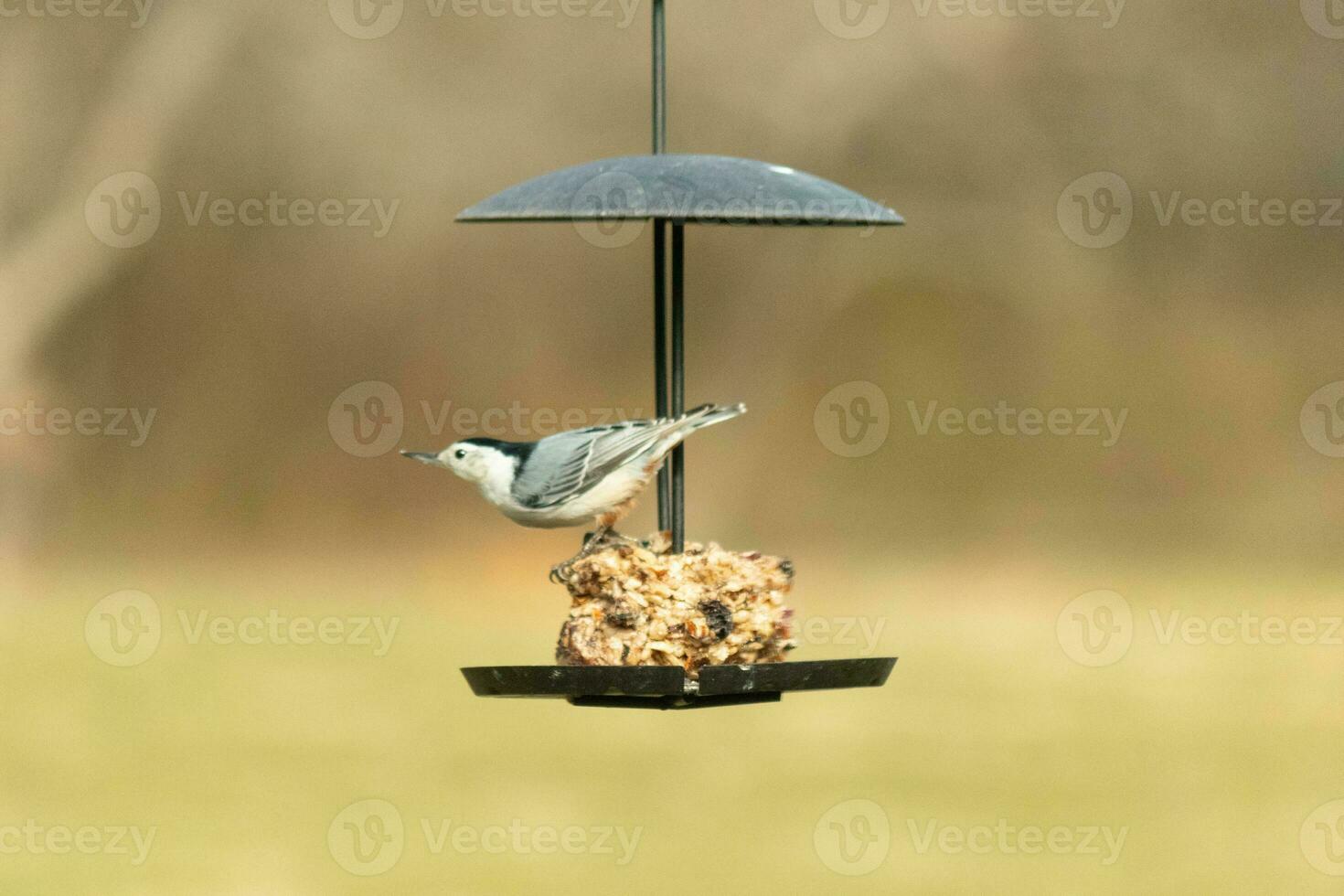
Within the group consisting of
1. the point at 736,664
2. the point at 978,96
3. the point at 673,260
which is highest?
the point at 978,96

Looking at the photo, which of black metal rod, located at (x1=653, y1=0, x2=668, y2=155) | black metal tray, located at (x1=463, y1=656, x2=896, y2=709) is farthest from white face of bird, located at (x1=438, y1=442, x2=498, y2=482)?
black metal rod, located at (x1=653, y1=0, x2=668, y2=155)

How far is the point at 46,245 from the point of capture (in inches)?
417

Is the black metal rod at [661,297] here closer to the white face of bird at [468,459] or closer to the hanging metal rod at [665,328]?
the hanging metal rod at [665,328]

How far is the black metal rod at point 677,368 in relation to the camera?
3.60 metres

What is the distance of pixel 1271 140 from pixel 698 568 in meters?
8.16

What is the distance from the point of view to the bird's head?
3762mm

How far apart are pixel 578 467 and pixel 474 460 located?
0.81ft

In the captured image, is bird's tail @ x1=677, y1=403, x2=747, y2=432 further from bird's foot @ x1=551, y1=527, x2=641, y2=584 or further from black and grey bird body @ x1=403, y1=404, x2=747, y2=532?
bird's foot @ x1=551, y1=527, x2=641, y2=584

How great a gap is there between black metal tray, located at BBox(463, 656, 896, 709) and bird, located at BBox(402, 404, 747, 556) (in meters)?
0.41

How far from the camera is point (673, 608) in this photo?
360 centimetres

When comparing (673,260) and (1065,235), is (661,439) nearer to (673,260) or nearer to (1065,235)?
(673,260)

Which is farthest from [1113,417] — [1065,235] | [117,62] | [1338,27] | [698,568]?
[698,568]

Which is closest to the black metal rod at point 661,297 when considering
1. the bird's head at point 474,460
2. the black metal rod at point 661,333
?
the black metal rod at point 661,333

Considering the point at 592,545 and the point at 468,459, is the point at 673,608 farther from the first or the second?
the point at 468,459
